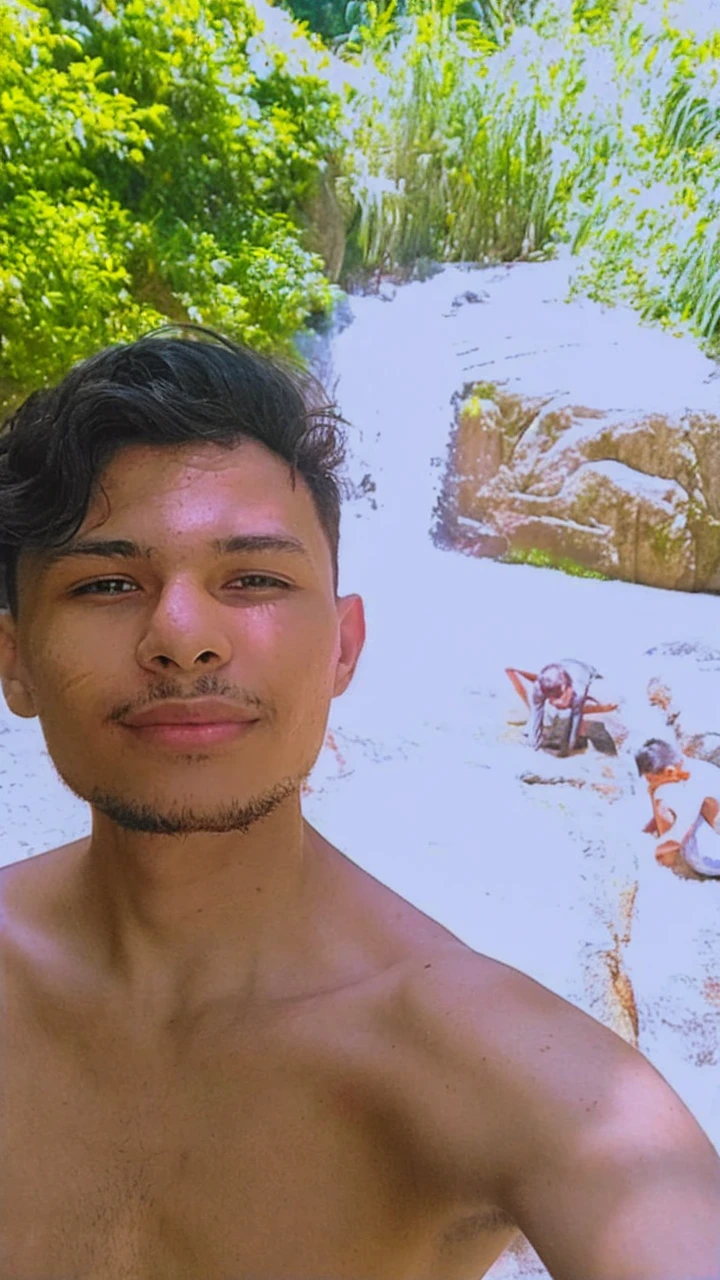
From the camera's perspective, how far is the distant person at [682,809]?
187 centimetres

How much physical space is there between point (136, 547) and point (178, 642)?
118 mm

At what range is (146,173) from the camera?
6.64 ft

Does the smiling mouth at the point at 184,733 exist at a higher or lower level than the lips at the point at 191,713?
lower

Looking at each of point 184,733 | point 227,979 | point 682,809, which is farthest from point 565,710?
point 184,733

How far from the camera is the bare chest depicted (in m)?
0.92

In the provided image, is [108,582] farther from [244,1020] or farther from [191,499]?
[244,1020]

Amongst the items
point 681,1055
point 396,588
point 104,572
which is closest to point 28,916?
point 104,572

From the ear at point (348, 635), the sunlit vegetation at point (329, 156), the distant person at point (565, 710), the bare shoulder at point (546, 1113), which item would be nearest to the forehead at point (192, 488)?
the ear at point (348, 635)

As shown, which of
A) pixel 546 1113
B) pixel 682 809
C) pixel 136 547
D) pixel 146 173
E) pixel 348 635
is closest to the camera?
pixel 546 1113

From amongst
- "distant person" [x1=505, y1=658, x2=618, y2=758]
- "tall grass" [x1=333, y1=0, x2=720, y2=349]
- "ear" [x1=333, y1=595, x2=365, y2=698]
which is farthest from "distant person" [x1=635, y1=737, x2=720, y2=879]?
"ear" [x1=333, y1=595, x2=365, y2=698]

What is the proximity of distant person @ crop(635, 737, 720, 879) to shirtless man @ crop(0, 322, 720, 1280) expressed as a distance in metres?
1.00

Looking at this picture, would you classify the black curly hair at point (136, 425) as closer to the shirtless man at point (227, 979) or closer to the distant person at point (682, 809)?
the shirtless man at point (227, 979)

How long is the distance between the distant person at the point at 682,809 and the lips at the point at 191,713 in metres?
1.25

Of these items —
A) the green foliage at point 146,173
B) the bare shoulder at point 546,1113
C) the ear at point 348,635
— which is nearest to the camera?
the bare shoulder at point 546,1113
